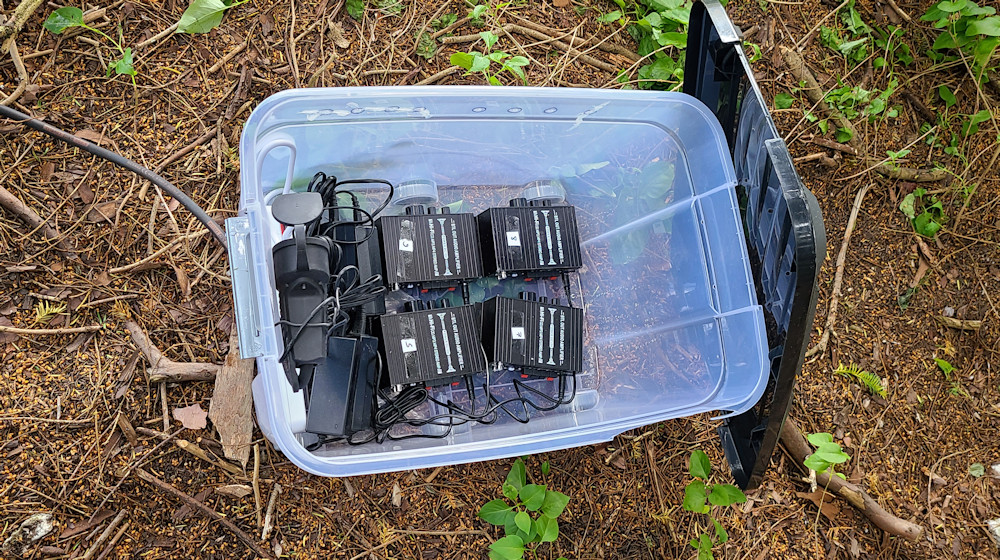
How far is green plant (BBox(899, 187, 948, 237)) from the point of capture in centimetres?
220

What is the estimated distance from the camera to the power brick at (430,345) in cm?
158

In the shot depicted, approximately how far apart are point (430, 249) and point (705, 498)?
94 centimetres

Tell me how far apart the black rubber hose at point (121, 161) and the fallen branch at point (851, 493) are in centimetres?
161

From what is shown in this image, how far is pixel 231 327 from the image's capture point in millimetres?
1725

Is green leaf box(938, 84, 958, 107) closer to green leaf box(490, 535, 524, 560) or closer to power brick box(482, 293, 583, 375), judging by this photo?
power brick box(482, 293, 583, 375)

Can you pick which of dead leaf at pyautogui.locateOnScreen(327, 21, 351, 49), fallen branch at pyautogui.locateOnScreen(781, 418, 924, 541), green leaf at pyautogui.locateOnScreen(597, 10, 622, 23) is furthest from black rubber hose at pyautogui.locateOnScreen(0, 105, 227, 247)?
fallen branch at pyautogui.locateOnScreen(781, 418, 924, 541)

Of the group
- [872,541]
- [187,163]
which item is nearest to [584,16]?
[187,163]

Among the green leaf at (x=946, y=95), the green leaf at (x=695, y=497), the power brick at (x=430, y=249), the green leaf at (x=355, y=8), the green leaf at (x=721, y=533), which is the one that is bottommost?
the green leaf at (x=721, y=533)

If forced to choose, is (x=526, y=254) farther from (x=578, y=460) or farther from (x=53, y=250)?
(x=53, y=250)

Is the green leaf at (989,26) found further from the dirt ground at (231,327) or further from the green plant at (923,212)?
the green plant at (923,212)

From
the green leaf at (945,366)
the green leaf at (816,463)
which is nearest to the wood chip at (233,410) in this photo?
the green leaf at (816,463)

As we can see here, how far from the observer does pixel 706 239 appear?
5.32 ft

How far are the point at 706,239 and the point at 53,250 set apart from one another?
5.21 ft

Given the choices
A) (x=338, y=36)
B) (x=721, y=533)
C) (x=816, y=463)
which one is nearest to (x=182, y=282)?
(x=338, y=36)
